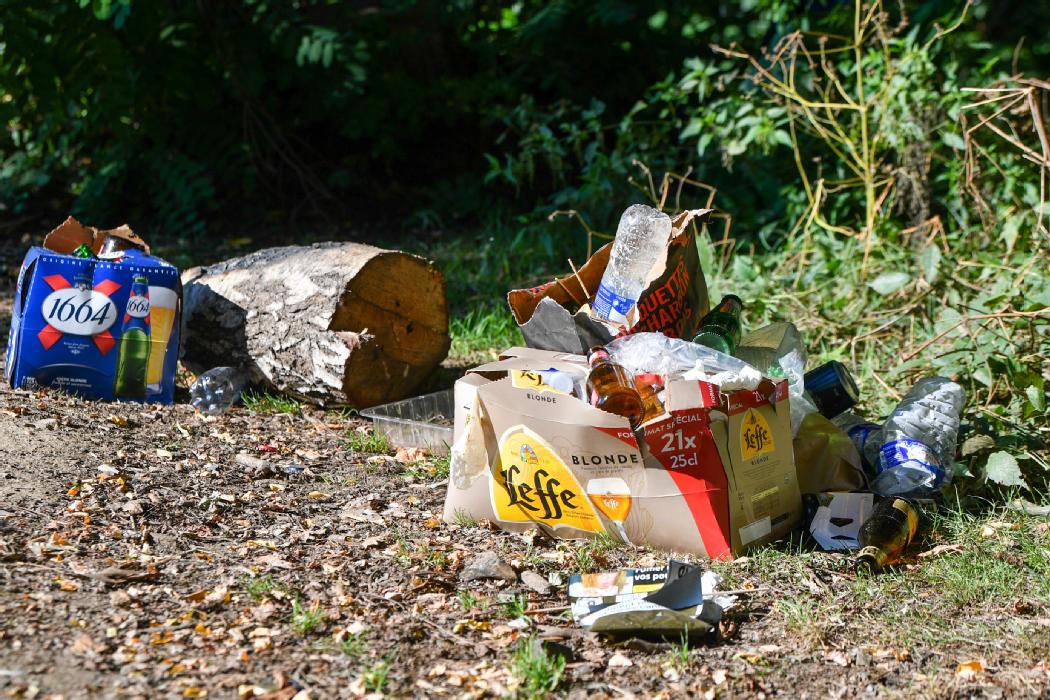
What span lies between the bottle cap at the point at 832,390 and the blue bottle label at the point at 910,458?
0.76 ft

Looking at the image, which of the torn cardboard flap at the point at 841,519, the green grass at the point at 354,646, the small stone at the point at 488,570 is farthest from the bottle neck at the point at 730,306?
the green grass at the point at 354,646

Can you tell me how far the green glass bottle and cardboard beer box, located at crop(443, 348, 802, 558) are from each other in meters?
1.56

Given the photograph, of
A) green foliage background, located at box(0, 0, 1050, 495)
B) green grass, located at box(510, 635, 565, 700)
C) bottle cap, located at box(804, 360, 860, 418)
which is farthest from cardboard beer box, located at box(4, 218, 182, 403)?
bottle cap, located at box(804, 360, 860, 418)

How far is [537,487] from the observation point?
109 inches

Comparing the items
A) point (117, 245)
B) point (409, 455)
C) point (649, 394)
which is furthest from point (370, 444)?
point (117, 245)

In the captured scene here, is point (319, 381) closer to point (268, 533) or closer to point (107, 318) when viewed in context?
point (107, 318)

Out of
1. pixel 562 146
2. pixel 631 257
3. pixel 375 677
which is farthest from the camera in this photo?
pixel 562 146

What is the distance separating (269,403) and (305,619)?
6.23 ft

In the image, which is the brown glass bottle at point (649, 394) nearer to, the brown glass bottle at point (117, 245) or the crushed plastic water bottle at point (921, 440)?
the crushed plastic water bottle at point (921, 440)

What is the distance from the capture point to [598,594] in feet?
8.09

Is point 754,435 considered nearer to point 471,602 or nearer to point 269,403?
point 471,602

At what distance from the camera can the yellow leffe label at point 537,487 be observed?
2729 millimetres

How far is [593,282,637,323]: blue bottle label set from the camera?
3006 mm

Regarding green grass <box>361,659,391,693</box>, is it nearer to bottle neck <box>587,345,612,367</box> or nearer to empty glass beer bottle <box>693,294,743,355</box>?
bottle neck <box>587,345,612,367</box>
